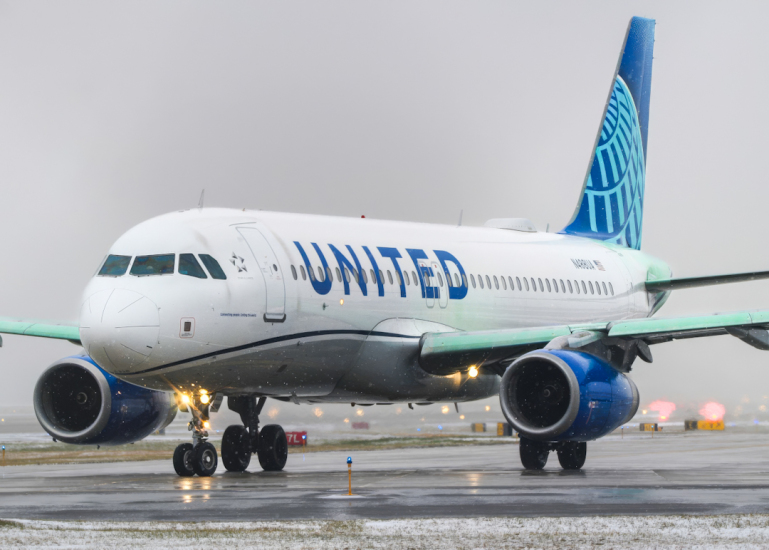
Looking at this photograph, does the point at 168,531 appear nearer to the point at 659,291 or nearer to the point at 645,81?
the point at 659,291

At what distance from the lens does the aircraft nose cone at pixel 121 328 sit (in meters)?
17.8

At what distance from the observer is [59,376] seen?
75.2 feet

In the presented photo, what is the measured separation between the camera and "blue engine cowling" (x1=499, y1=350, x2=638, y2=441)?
1936cm

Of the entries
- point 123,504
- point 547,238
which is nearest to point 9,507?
point 123,504

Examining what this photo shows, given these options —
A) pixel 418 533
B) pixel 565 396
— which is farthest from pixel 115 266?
pixel 418 533

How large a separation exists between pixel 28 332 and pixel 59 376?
1171mm

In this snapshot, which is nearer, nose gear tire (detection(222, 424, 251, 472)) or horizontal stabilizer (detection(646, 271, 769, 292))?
nose gear tire (detection(222, 424, 251, 472))

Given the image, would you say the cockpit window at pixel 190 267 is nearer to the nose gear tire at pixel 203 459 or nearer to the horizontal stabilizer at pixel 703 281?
the nose gear tire at pixel 203 459

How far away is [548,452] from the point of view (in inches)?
902

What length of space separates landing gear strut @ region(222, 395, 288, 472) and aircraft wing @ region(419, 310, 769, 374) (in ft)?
11.1

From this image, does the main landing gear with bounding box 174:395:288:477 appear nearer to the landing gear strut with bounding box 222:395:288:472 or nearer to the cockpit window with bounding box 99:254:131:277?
the landing gear strut with bounding box 222:395:288:472

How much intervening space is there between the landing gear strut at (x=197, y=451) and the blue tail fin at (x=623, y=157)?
14306 millimetres

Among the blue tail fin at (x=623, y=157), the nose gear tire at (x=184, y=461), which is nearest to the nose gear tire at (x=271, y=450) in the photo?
the nose gear tire at (x=184, y=461)

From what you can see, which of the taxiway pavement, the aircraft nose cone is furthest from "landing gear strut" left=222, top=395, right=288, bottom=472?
the aircraft nose cone
